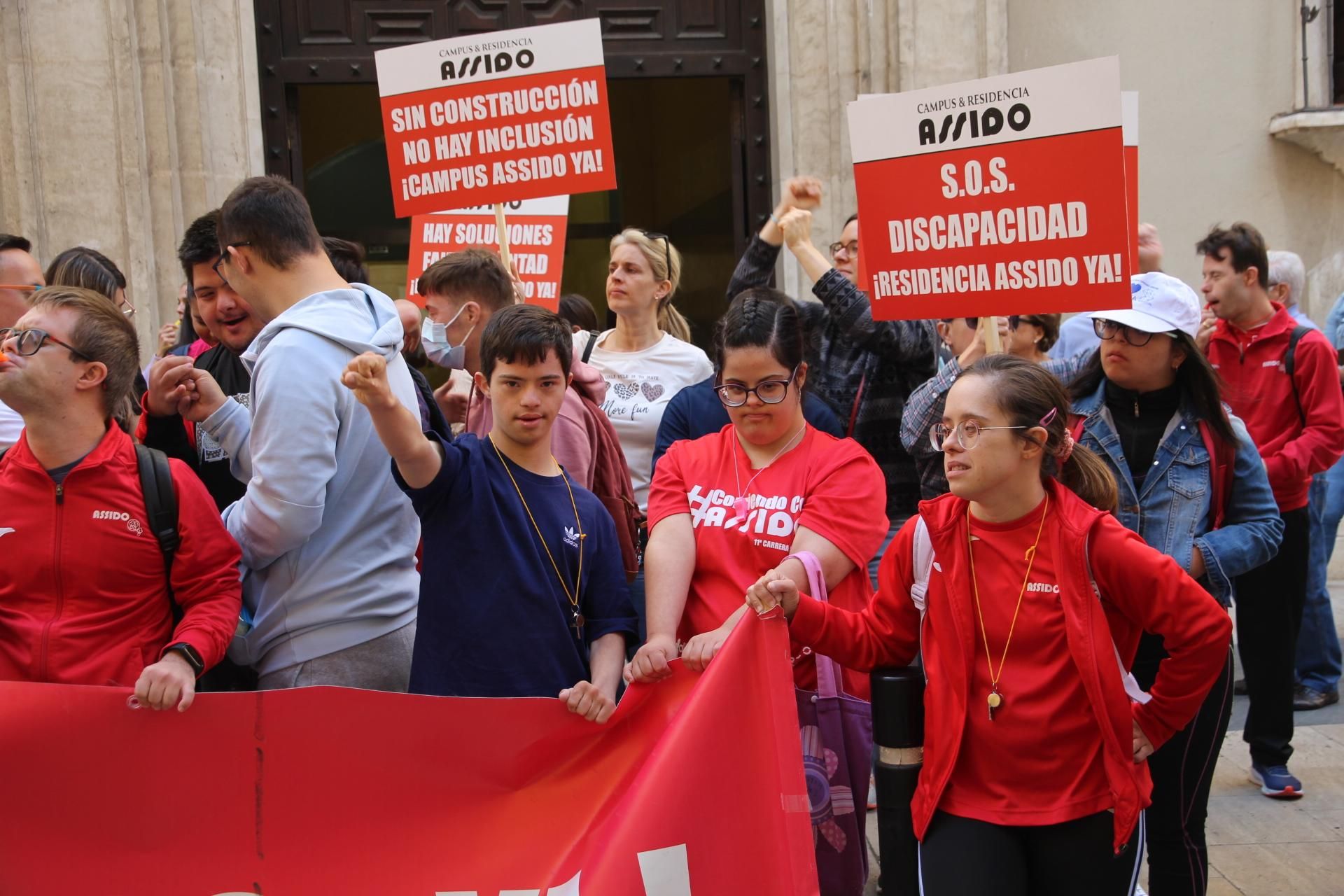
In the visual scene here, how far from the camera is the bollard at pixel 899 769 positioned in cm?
298

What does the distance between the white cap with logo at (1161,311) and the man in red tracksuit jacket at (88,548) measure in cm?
244

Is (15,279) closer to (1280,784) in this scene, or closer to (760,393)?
(760,393)

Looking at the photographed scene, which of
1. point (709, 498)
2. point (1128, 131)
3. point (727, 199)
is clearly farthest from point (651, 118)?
point (709, 498)

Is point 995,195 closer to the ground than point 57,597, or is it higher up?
higher up

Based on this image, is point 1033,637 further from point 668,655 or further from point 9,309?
point 9,309

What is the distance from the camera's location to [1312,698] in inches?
250

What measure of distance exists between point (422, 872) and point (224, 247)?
151 centimetres

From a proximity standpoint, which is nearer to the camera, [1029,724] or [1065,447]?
[1029,724]

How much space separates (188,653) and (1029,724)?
182 cm

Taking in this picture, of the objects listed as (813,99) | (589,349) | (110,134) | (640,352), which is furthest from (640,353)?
(110,134)

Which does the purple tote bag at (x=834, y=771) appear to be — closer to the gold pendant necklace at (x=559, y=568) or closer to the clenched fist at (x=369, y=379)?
the gold pendant necklace at (x=559, y=568)

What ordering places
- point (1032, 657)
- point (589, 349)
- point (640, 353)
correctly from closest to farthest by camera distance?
point (1032, 657) → point (640, 353) → point (589, 349)

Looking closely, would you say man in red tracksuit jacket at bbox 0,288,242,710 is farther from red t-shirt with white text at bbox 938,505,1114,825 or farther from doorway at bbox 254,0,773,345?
doorway at bbox 254,0,773,345

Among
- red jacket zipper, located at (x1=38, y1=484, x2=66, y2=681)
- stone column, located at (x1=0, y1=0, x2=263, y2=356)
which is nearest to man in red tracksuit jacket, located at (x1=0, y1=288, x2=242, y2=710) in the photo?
red jacket zipper, located at (x1=38, y1=484, x2=66, y2=681)
